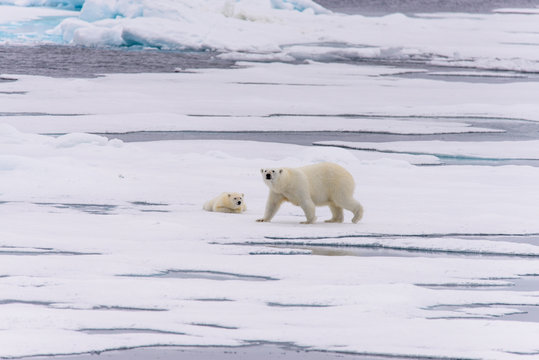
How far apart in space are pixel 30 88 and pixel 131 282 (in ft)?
44.7

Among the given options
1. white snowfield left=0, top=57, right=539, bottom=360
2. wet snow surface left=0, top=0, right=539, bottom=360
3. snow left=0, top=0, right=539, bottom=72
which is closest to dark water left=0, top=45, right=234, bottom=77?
snow left=0, top=0, right=539, bottom=72

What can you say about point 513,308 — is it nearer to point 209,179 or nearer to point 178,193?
point 178,193

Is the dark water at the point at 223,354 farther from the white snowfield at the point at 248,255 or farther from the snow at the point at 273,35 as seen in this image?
the snow at the point at 273,35

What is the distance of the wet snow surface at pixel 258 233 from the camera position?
159 inches

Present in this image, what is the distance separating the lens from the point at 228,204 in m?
7.17

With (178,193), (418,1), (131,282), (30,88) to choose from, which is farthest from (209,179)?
(418,1)

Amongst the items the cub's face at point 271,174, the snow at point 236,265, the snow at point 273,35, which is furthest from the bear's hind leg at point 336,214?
the snow at point 273,35

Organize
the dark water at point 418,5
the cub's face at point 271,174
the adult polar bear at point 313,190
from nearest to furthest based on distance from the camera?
the cub's face at point 271,174 < the adult polar bear at point 313,190 < the dark water at point 418,5

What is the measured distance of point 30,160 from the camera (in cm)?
874

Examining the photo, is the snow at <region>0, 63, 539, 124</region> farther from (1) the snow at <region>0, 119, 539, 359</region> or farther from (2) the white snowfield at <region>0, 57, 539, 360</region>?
(1) the snow at <region>0, 119, 539, 359</region>

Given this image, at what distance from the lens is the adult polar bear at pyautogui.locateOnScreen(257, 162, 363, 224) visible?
262 inches

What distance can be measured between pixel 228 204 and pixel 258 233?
2.91ft

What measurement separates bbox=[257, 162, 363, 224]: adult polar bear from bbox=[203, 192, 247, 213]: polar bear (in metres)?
0.36

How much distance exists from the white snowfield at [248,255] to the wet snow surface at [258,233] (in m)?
0.02
